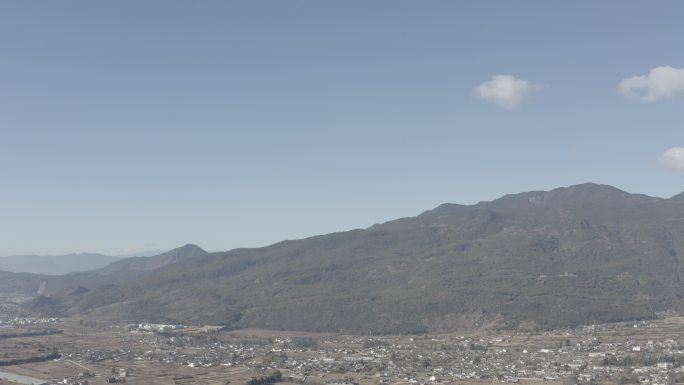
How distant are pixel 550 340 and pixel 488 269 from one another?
67.2 m

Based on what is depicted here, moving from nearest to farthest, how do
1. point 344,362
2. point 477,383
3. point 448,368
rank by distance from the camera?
point 477,383
point 448,368
point 344,362

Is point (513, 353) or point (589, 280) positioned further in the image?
point (589, 280)

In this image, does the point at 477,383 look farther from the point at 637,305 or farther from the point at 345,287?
the point at 345,287

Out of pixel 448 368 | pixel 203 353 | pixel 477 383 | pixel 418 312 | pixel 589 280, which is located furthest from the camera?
pixel 589 280

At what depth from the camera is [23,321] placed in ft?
569

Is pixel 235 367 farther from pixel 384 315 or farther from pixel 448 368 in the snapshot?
pixel 384 315

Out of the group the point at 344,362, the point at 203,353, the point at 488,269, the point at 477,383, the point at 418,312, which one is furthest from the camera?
the point at 488,269

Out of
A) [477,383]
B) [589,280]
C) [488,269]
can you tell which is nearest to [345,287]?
[488,269]

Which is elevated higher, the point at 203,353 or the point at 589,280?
the point at 589,280

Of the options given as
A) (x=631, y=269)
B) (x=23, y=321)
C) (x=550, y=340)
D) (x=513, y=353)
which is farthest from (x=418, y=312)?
(x=23, y=321)

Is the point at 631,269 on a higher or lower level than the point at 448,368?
higher

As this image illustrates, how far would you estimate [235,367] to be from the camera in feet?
325

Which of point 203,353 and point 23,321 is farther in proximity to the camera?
point 23,321

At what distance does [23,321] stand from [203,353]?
255ft
